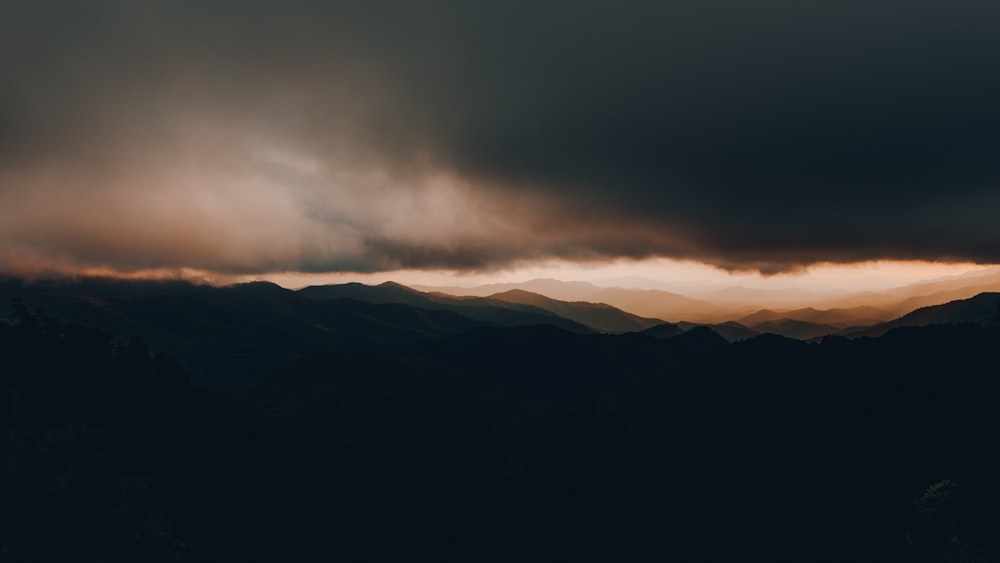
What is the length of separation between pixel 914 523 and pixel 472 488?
2036 inches

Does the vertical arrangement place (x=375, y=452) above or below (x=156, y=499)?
below

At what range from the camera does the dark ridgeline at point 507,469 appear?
105 feet

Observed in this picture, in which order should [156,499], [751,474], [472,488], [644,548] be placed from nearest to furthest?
[156,499] → [644,548] → [751,474] → [472,488]

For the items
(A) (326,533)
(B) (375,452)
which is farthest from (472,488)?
(A) (326,533)

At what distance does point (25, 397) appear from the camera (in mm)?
34719

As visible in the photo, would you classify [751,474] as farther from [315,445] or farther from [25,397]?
[25,397]

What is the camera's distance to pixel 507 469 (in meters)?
87.5

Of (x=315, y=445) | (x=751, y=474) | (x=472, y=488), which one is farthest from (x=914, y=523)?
(x=315, y=445)

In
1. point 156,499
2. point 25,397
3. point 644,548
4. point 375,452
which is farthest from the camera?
point 375,452

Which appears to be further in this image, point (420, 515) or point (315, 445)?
point (315, 445)

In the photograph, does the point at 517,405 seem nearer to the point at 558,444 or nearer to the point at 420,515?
the point at 558,444

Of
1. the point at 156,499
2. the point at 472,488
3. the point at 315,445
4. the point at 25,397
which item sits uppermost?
the point at 25,397

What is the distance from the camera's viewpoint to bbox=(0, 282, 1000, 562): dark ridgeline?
32.0 m

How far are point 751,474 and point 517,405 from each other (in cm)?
7539
